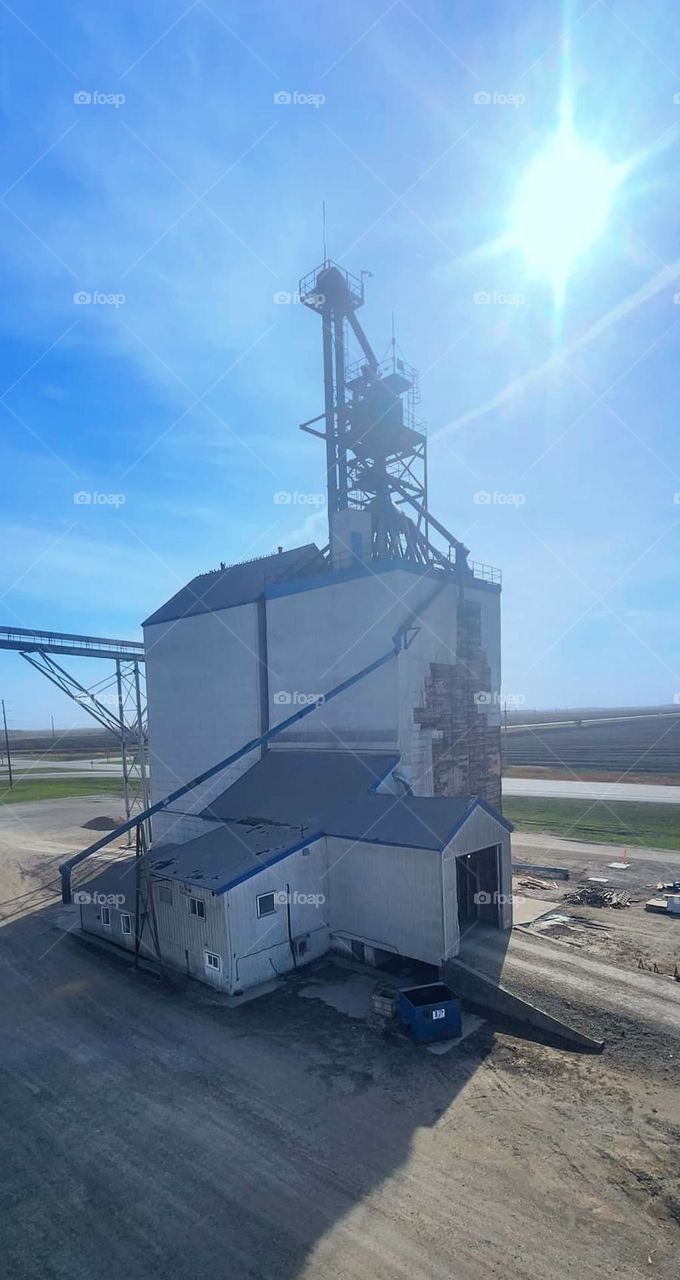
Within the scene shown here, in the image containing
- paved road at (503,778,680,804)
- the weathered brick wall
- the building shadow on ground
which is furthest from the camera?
paved road at (503,778,680,804)

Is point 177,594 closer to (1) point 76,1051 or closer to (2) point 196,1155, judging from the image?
(1) point 76,1051

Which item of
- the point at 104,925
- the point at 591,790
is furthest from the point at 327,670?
the point at 591,790

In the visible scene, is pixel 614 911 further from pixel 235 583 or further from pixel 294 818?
pixel 235 583

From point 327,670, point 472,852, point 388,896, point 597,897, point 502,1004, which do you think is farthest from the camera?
point 327,670

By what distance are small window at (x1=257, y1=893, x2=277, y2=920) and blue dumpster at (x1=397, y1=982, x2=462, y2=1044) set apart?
4799mm

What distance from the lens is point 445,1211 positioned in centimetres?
939

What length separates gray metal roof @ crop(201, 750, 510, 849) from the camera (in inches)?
738

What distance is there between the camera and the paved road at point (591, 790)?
49103 millimetres

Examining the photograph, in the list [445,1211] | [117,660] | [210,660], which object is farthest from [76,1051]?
[117,660]

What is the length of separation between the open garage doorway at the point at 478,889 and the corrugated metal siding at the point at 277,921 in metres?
4.41

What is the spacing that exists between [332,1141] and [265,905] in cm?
769

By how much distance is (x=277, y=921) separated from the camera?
61.0 feet

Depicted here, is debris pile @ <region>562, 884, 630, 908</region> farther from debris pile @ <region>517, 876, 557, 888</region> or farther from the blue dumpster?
the blue dumpster

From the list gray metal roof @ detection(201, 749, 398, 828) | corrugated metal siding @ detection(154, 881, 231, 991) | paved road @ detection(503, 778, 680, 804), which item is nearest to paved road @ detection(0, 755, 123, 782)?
paved road @ detection(503, 778, 680, 804)
